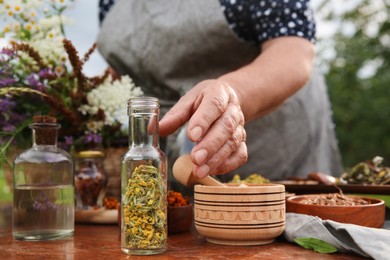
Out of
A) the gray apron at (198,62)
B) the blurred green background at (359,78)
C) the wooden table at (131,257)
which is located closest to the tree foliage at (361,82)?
the blurred green background at (359,78)

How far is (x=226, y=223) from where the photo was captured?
0.82 metres

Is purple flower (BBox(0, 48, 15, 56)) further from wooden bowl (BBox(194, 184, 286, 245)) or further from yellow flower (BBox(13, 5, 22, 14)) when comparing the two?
wooden bowl (BBox(194, 184, 286, 245))

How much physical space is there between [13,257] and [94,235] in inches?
8.7

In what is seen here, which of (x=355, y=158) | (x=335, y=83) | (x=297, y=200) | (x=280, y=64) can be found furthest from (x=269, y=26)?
(x=335, y=83)

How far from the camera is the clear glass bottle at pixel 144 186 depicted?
2.62 feet

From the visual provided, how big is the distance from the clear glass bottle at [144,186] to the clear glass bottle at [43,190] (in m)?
0.22

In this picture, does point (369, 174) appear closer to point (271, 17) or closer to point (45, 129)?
point (271, 17)

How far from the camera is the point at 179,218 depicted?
0.99m

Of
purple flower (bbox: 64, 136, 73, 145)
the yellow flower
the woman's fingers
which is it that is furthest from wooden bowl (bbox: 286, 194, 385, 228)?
the yellow flower

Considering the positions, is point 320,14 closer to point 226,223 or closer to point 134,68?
point 134,68

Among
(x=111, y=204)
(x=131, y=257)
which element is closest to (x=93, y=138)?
(x=111, y=204)

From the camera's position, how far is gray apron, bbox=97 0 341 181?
5.51 ft

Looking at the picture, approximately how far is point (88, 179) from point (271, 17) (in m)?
0.72

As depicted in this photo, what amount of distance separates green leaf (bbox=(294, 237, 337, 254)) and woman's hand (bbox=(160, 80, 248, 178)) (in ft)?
0.65
